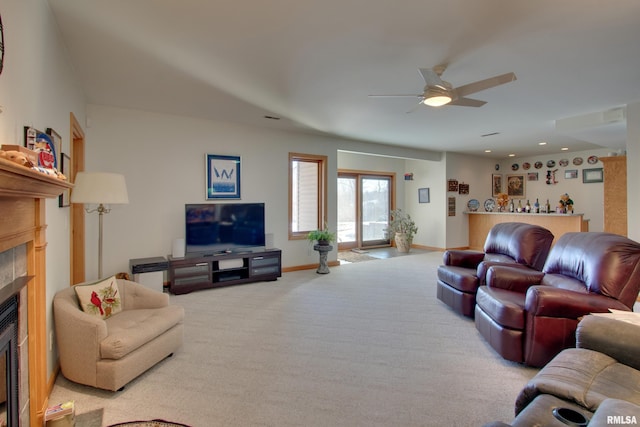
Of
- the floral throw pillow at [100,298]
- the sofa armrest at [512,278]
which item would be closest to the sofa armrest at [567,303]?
the sofa armrest at [512,278]

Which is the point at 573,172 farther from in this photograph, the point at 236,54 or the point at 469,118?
the point at 236,54

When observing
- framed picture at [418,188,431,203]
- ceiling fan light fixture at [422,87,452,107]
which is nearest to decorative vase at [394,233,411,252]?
framed picture at [418,188,431,203]

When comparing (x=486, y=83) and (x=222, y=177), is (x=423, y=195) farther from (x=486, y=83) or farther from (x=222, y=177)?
(x=486, y=83)

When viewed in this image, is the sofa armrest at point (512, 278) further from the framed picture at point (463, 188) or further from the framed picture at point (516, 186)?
the framed picture at point (516, 186)

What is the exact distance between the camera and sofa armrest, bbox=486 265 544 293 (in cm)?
309

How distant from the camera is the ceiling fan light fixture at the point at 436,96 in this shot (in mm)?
2936

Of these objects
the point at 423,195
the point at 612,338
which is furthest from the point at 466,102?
the point at 423,195

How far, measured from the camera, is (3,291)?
1.34m

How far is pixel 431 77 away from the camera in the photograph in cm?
274

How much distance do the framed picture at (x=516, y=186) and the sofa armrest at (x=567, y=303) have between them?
7.72m

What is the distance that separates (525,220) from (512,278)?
5355 millimetres

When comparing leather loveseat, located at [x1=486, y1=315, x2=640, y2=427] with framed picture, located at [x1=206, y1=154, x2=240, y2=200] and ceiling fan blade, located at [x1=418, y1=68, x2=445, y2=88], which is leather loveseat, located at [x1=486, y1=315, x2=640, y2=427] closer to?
ceiling fan blade, located at [x1=418, y1=68, x2=445, y2=88]

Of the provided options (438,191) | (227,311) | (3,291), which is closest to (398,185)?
(438,191)

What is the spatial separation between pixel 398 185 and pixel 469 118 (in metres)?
4.32
